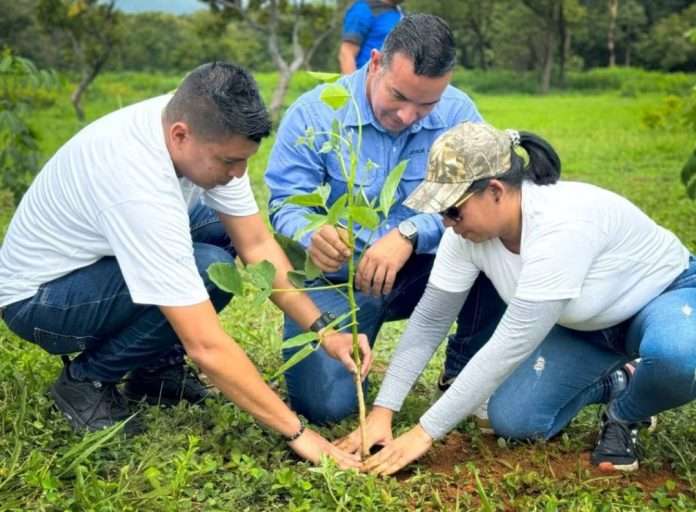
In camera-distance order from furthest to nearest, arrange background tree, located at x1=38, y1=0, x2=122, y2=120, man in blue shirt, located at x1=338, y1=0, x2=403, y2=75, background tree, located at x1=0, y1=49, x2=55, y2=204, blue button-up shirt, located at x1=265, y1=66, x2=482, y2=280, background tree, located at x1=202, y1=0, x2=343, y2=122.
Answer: background tree, located at x1=38, y1=0, x2=122, y2=120 → background tree, located at x1=202, y1=0, x2=343, y2=122 → man in blue shirt, located at x1=338, y1=0, x2=403, y2=75 → background tree, located at x1=0, y1=49, x2=55, y2=204 → blue button-up shirt, located at x1=265, y1=66, x2=482, y2=280

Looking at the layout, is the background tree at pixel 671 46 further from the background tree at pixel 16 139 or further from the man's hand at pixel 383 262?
the man's hand at pixel 383 262

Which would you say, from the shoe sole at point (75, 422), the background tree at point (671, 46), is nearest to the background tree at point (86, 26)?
the shoe sole at point (75, 422)

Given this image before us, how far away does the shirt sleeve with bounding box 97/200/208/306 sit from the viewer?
2311 mm

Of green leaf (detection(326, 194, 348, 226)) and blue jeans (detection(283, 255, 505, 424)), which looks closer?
green leaf (detection(326, 194, 348, 226))

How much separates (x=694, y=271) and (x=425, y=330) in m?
0.76

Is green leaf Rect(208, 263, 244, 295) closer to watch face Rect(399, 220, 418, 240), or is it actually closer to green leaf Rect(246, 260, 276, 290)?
green leaf Rect(246, 260, 276, 290)

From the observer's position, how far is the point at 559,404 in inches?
110

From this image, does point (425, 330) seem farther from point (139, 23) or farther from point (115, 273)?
point (139, 23)

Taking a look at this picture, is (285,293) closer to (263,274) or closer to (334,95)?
(263,274)

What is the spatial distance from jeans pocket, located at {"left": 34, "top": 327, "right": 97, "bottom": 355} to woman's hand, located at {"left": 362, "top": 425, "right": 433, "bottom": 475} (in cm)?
87

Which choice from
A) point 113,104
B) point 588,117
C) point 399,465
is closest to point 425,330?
point 399,465

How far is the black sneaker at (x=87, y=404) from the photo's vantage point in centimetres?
277

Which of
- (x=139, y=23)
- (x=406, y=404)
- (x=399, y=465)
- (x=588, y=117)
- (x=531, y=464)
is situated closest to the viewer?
(x=399, y=465)

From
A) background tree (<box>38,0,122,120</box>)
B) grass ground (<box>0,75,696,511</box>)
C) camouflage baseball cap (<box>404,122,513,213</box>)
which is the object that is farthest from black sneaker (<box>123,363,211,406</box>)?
background tree (<box>38,0,122,120</box>)
